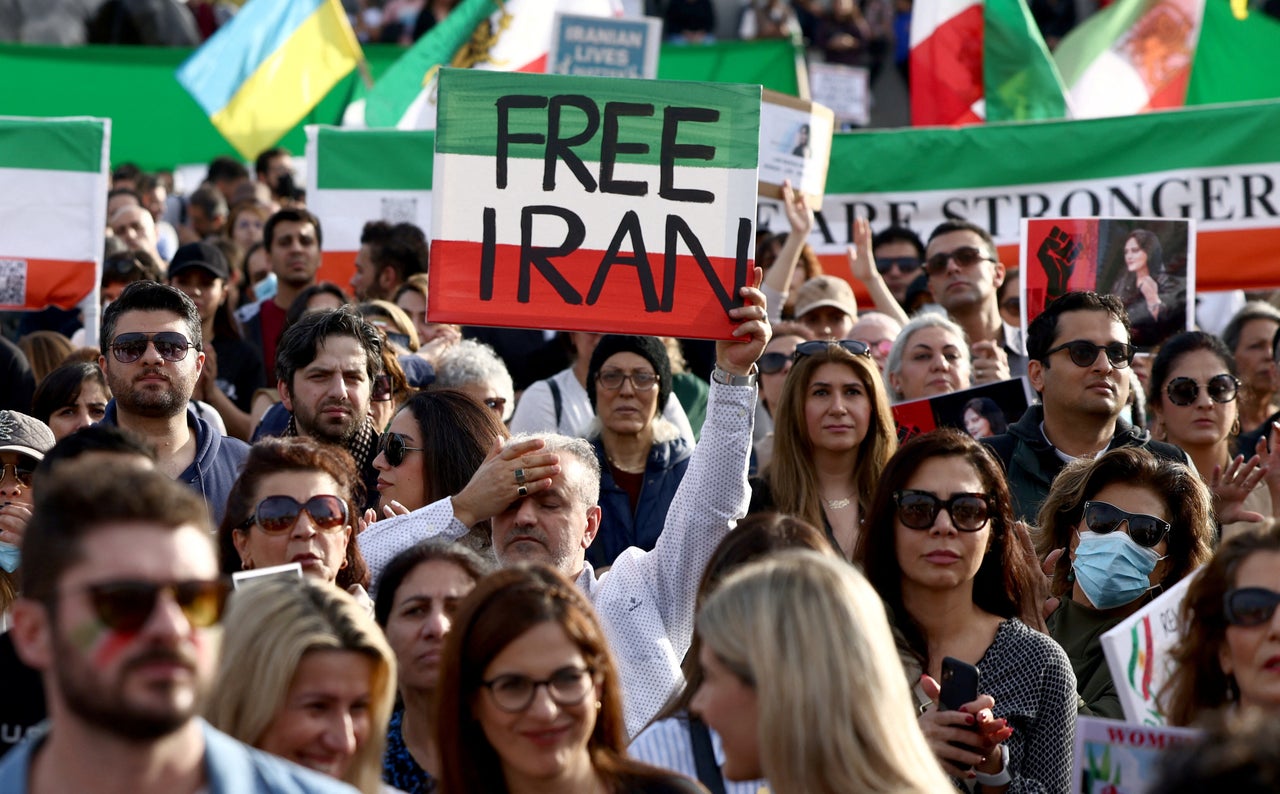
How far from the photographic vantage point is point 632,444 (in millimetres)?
6855

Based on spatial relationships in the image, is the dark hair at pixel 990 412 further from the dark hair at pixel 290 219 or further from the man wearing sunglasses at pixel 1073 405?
the dark hair at pixel 290 219

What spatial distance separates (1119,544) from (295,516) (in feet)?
7.29

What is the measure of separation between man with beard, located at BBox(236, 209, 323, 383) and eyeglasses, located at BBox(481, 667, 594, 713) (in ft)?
19.5

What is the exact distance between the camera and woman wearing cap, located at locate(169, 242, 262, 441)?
8.44 metres

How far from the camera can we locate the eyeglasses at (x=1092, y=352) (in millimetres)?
6301

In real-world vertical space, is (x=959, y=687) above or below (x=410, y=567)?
below

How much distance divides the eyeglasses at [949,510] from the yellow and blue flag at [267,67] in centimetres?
786

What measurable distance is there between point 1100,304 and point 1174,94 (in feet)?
18.2

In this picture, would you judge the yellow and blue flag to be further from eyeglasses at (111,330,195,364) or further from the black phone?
the black phone

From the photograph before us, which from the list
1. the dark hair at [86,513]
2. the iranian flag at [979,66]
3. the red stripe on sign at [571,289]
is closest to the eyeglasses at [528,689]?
the dark hair at [86,513]

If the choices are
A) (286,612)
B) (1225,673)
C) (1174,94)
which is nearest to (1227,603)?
(1225,673)

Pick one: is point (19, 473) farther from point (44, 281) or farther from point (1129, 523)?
point (44, 281)

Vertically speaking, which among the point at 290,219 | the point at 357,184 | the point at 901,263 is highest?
the point at 357,184

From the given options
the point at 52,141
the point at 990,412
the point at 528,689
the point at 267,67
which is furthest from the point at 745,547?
the point at 267,67
